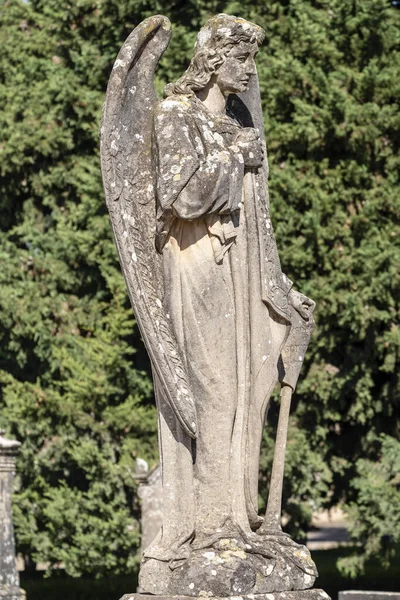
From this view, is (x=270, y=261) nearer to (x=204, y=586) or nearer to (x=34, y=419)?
(x=204, y=586)

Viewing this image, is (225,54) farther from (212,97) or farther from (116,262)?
(116,262)

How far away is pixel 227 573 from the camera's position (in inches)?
249

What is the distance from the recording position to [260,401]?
688 cm

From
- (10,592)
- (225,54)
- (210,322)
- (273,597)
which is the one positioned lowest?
(273,597)

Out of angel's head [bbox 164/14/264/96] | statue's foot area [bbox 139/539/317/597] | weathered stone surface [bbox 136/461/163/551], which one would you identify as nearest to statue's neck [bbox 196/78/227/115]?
angel's head [bbox 164/14/264/96]

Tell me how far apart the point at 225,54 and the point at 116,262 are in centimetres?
1512

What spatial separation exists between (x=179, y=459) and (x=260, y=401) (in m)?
0.49

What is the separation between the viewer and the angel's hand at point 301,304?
712cm

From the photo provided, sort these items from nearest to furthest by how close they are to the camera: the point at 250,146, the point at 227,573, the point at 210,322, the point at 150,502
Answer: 1. the point at 227,573
2. the point at 210,322
3. the point at 250,146
4. the point at 150,502

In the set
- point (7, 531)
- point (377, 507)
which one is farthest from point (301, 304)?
point (377, 507)

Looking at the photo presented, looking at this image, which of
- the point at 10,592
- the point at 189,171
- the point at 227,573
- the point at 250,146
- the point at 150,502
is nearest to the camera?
the point at 227,573

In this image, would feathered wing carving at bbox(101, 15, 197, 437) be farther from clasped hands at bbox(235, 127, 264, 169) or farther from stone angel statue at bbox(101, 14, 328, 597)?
clasped hands at bbox(235, 127, 264, 169)

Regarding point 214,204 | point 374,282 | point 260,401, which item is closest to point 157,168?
point 214,204

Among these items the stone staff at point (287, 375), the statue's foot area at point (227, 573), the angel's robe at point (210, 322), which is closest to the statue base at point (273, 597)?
the statue's foot area at point (227, 573)
